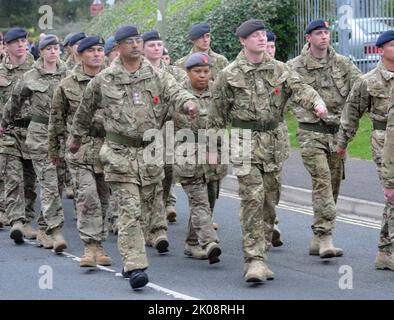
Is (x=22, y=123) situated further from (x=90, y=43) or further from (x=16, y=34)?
(x=90, y=43)

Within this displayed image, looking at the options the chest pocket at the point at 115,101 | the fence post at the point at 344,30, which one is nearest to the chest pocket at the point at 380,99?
the chest pocket at the point at 115,101

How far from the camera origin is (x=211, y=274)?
10.8 metres

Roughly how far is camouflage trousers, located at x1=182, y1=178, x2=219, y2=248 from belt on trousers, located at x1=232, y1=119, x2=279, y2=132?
3.90 ft

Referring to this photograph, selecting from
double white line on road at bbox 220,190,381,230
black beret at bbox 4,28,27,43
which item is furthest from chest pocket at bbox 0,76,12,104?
double white line on road at bbox 220,190,381,230

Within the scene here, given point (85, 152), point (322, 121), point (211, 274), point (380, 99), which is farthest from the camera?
point (322, 121)

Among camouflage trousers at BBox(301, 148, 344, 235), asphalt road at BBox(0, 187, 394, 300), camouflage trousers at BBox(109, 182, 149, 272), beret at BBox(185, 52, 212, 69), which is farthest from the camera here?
camouflage trousers at BBox(301, 148, 344, 235)

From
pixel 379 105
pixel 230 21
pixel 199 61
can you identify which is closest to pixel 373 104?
pixel 379 105

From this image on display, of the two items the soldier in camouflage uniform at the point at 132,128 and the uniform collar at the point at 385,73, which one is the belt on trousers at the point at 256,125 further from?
the uniform collar at the point at 385,73

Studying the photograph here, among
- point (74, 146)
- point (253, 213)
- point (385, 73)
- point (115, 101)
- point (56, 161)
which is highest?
point (385, 73)

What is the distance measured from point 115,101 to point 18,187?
3455 millimetres

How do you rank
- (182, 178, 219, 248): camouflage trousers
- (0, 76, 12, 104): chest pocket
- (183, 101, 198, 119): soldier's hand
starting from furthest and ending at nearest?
(0, 76, 12, 104): chest pocket, (182, 178, 219, 248): camouflage trousers, (183, 101, 198, 119): soldier's hand

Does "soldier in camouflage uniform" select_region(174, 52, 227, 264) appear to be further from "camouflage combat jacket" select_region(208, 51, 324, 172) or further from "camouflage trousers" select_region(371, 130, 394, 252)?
"camouflage trousers" select_region(371, 130, 394, 252)

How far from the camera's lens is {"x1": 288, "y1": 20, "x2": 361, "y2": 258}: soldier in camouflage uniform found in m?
11.6
